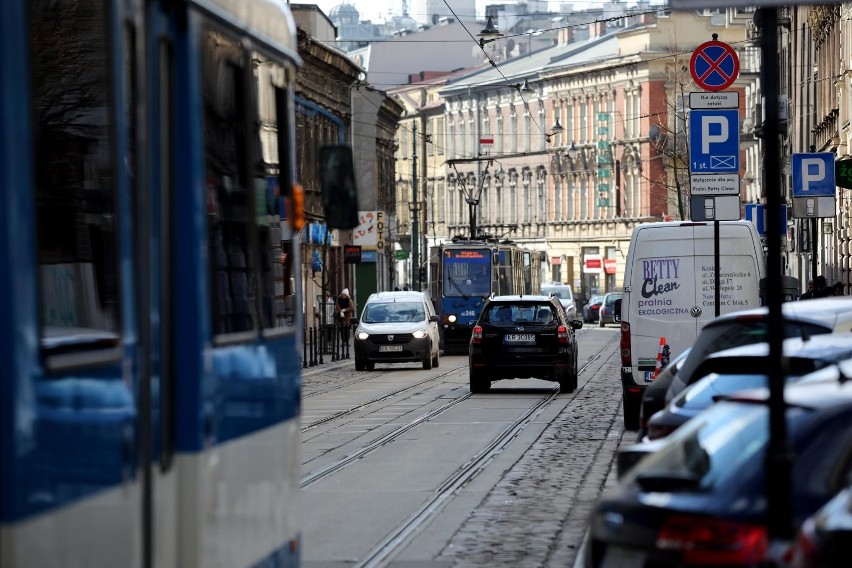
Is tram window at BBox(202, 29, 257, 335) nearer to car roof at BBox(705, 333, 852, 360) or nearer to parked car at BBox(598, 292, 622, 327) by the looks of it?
car roof at BBox(705, 333, 852, 360)

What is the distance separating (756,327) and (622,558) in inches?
289

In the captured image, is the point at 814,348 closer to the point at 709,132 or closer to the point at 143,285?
the point at 143,285

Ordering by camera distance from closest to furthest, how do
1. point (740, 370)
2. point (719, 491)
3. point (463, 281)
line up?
point (719, 491) < point (740, 370) < point (463, 281)

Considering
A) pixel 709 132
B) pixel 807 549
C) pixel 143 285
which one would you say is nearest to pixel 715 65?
pixel 709 132

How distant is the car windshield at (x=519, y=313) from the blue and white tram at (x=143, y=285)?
23231 mm

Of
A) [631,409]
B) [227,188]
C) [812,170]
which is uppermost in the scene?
[812,170]

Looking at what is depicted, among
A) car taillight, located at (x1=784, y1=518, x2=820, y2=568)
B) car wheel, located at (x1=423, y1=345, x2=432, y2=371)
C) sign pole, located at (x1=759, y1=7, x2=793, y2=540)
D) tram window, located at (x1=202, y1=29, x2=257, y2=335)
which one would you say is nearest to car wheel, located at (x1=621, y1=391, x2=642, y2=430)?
sign pole, located at (x1=759, y1=7, x2=793, y2=540)

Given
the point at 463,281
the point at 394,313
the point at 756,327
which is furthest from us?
the point at 463,281

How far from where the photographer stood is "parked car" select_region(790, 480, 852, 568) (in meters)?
5.92

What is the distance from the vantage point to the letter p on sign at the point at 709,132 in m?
23.0

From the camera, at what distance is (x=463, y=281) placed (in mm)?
57375

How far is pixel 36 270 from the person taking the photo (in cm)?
545

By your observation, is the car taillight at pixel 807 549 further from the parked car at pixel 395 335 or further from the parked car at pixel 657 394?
the parked car at pixel 395 335

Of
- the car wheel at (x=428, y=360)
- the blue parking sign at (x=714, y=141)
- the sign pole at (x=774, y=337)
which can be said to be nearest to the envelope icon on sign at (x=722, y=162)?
the blue parking sign at (x=714, y=141)
